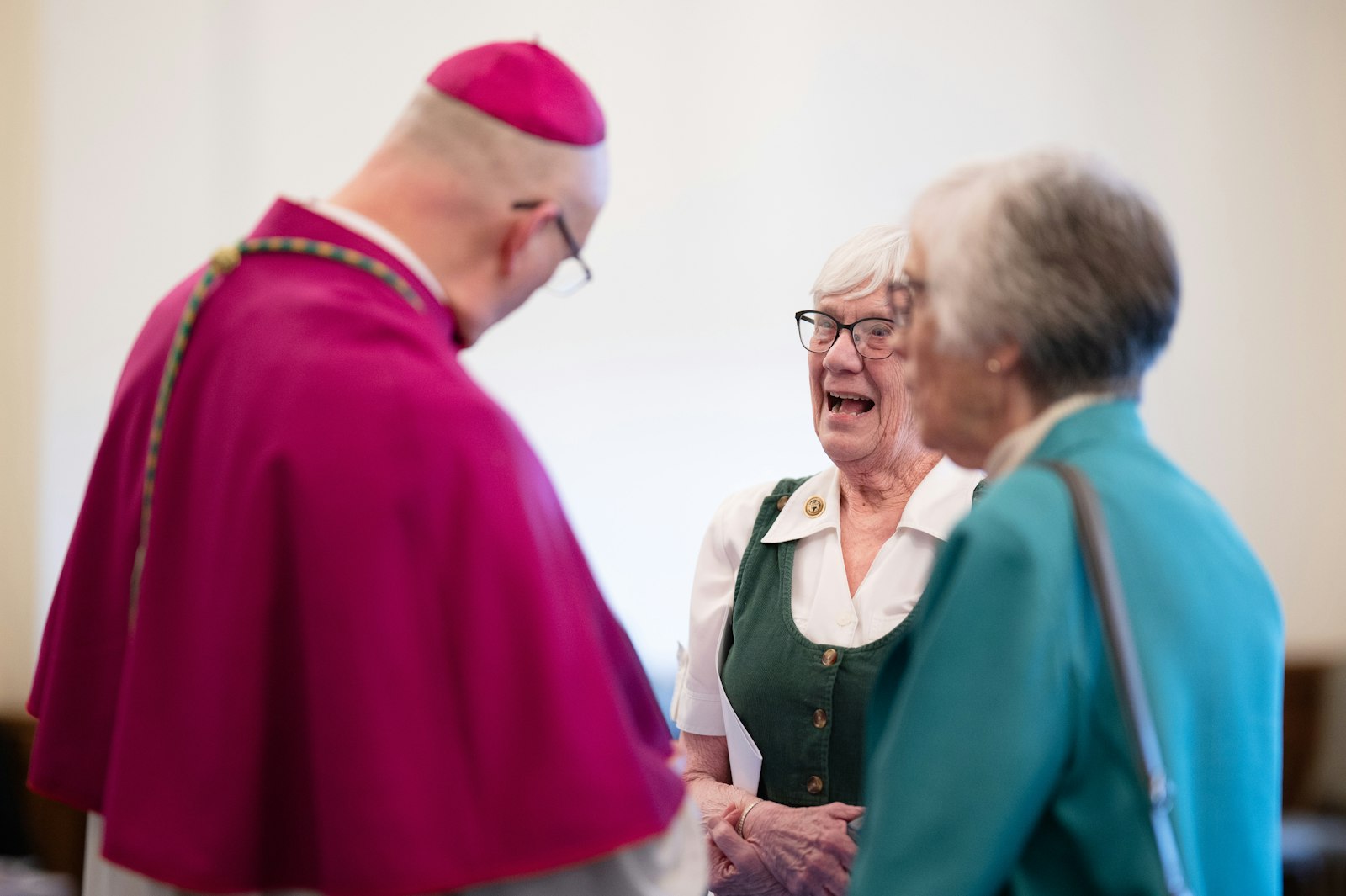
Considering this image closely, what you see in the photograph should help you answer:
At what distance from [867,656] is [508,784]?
3.49 feet

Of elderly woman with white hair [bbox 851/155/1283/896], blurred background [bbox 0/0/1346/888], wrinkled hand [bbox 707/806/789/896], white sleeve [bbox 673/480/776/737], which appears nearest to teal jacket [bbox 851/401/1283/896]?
elderly woman with white hair [bbox 851/155/1283/896]

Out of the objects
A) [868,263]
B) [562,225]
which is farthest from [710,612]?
[562,225]

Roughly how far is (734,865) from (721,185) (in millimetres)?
2368

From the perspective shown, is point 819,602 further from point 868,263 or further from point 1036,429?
point 1036,429

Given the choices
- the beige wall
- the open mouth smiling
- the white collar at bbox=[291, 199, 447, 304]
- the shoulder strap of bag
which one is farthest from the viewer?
the beige wall

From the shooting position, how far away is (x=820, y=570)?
92.1 inches

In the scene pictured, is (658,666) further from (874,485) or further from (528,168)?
(528,168)

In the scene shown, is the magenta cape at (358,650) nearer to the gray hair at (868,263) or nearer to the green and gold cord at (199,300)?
the green and gold cord at (199,300)

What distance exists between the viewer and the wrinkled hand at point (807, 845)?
208cm

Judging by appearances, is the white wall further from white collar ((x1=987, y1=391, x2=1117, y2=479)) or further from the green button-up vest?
white collar ((x1=987, y1=391, x2=1117, y2=479))

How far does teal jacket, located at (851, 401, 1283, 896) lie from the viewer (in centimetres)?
117

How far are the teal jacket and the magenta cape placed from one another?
Answer: 295mm

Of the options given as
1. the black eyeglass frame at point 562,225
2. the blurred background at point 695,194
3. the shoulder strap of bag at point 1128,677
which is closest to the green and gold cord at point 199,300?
the black eyeglass frame at point 562,225

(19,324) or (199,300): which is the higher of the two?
(199,300)
